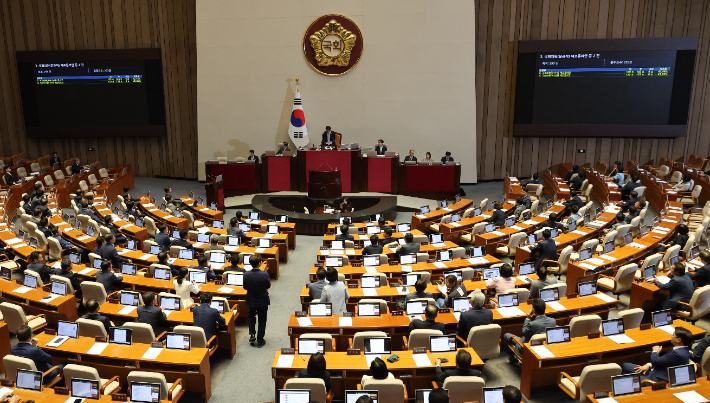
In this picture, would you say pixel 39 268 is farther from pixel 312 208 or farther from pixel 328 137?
pixel 328 137

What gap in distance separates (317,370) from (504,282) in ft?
12.4

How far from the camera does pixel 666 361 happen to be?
5.61 metres

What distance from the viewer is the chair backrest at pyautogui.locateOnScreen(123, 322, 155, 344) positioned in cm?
651

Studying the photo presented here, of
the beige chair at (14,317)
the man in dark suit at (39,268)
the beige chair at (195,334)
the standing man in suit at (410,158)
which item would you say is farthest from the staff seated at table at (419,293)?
the standing man in suit at (410,158)

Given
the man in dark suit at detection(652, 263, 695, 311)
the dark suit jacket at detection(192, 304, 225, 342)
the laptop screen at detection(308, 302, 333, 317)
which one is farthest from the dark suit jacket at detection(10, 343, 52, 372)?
the man in dark suit at detection(652, 263, 695, 311)

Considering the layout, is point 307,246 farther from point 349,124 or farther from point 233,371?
point 349,124

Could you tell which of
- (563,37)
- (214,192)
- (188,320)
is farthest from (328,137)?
(188,320)

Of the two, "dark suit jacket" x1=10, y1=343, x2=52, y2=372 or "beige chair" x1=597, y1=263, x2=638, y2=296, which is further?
"beige chair" x1=597, y1=263, x2=638, y2=296

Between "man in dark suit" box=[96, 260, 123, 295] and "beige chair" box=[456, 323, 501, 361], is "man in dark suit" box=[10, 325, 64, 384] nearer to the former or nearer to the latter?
"man in dark suit" box=[96, 260, 123, 295]

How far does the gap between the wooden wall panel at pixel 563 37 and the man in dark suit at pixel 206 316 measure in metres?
15.2

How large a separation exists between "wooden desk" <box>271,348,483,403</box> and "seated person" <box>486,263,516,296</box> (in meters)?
2.10

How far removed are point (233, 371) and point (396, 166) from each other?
11.8 m

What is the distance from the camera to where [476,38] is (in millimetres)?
19172

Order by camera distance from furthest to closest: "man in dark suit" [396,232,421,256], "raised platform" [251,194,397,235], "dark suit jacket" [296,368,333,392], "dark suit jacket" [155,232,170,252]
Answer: "raised platform" [251,194,397,235] → "dark suit jacket" [155,232,170,252] → "man in dark suit" [396,232,421,256] → "dark suit jacket" [296,368,333,392]
